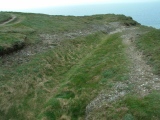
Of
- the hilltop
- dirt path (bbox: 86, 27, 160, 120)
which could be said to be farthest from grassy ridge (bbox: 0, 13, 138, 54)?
dirt path (bbox: 86, 27, 160, 120)

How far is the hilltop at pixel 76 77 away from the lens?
2759 centimetres

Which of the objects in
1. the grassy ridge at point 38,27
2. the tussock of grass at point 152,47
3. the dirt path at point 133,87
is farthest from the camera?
the grassy ridge at point 38,27

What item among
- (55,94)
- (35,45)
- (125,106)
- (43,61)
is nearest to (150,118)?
(125,106)

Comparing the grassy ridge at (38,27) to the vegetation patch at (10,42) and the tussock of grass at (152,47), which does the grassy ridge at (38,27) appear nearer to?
the vegetation patch at (10,42)

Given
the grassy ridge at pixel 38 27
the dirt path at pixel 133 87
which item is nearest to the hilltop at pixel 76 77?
the dirt path at pixel 133 87

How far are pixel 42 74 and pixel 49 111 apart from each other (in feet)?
39.0

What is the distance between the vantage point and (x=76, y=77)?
37.5m

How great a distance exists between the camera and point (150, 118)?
23.9 metres

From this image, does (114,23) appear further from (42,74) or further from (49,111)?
(49,111)

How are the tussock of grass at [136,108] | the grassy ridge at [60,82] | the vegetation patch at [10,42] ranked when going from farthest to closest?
the vegetation patch at [10,42] → the grassy ridge at [60,82] → the tussock of grass at [136,108]

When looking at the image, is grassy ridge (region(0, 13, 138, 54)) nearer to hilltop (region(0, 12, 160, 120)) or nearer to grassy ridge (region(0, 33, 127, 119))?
hilltop (region(0, 12, 160, 120))

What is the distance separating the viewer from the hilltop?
90.5ft

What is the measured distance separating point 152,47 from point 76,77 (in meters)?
15.9

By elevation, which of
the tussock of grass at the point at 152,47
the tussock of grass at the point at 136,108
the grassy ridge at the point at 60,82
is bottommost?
the grassy ridge at the point at 60,82
